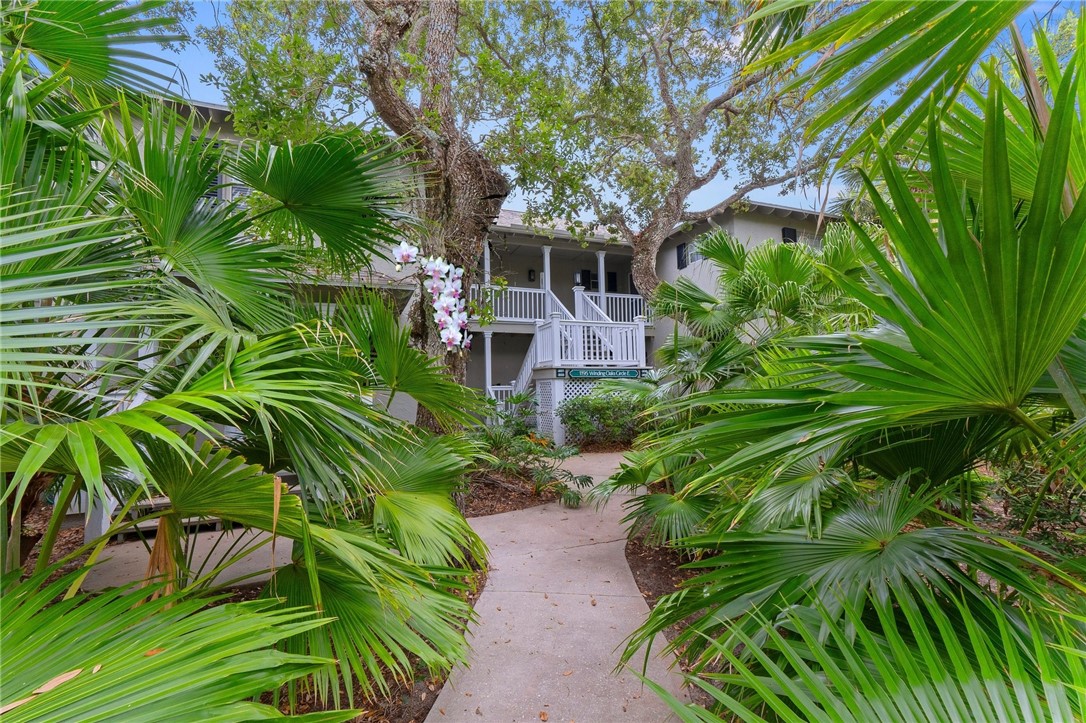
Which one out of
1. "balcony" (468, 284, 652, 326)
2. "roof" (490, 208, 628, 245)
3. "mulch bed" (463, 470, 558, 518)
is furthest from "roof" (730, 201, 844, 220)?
"mulch bed" (463, 470, 558, 518)

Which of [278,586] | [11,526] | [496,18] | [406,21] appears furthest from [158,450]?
[496,18]

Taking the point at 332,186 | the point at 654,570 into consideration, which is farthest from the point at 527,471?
the point at 332,186

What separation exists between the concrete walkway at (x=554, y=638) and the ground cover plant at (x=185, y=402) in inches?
24.8

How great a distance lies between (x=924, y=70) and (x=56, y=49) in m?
3.13

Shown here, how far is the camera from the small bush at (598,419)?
37.2 ft

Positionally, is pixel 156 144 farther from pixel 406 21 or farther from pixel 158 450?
pixel 406 21

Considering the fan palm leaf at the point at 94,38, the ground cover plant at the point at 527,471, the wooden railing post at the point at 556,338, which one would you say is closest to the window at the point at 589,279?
the wooden railing post at the point at 556,338

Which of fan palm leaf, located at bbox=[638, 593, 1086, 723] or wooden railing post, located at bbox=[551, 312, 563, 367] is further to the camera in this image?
wooden railing post, located at bbox=[551, 312, 563, 367]

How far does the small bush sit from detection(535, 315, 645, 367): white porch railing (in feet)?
3.67

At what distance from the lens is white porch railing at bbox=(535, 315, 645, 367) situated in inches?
478

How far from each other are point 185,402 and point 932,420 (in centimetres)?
197

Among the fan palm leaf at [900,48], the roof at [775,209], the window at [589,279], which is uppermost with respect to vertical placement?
the roof at [775,209]

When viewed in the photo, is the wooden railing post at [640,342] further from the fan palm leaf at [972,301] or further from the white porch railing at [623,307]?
the fan palm leaf at [972,301]

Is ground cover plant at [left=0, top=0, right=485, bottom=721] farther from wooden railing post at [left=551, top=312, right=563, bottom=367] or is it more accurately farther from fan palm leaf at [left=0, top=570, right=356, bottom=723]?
wooden railing post at [left=551, top=312, right=563, bottom=367]
